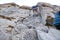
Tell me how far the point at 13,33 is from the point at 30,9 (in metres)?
0.95

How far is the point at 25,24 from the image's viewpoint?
1967mm

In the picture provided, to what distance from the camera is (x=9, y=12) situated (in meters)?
2.42

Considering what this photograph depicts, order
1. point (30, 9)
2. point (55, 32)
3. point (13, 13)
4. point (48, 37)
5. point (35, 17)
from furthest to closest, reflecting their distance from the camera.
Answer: point (30, 9), point (13, 13), point (35, 17), point (55, 32), point (48, 37)

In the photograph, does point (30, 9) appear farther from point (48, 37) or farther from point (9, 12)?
point (48, 37)

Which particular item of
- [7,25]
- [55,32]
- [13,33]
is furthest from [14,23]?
[55,32]

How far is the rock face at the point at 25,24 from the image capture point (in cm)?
160

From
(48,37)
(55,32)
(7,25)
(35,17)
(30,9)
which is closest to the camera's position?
(48,37)

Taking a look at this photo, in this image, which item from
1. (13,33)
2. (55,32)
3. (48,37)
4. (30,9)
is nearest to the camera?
(48,37)

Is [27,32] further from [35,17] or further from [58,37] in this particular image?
[35,17]

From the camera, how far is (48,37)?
1514 millimetres

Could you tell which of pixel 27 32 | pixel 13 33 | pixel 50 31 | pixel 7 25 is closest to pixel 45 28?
pixel 50 31

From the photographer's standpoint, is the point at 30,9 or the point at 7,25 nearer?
the point at 7,25

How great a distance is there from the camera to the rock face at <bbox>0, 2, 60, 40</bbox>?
5.26 feet

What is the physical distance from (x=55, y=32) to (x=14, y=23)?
2.10 feet
